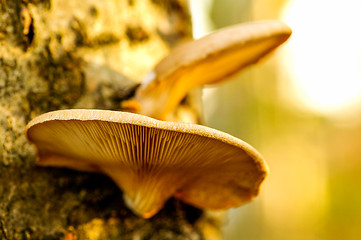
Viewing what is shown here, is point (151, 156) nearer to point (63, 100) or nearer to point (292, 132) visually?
point (63, 100)

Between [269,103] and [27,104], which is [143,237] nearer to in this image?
[27,104]

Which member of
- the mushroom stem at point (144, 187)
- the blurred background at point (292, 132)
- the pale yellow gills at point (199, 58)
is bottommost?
the blurred background at point (292, 132)

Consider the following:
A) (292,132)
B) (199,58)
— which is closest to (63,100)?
(199,58)

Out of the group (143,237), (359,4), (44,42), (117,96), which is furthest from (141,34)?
(359,4)

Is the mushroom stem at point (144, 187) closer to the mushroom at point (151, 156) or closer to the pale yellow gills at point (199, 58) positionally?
the mushroom at point (151, 156)

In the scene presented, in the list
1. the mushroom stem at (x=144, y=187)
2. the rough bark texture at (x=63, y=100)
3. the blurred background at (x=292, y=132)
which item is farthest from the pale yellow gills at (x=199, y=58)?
the blurred background at (x=292, y=132)

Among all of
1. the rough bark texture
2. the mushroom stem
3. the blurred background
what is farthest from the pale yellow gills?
the blurred background

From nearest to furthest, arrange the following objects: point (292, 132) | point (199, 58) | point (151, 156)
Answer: point (151, 156)
point (199, 58)
point (292, 132)
